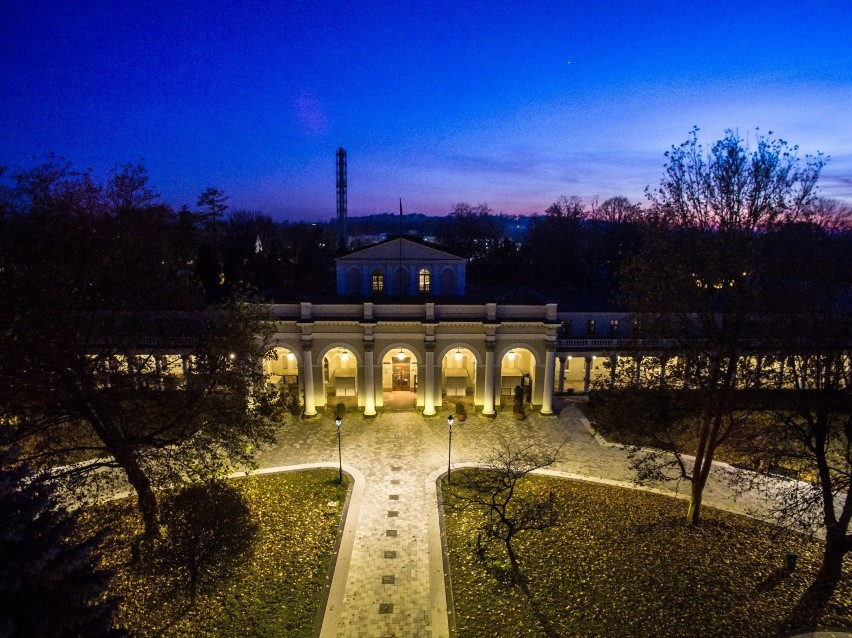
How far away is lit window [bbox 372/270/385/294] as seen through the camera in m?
35.7

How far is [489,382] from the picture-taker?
30.9 meters

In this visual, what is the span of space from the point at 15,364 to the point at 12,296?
77.3 inches

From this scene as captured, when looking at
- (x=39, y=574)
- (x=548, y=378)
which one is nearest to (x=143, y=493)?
(x=39, y=574)

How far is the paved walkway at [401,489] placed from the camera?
14781mm

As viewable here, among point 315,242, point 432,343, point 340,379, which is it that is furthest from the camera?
point 315,242

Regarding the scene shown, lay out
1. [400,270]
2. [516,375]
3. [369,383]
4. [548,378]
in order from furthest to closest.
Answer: [516,375] → [400,270] → [548,378] → [369,383]

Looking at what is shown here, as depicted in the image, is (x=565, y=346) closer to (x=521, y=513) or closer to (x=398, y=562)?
(x=521, y=513)

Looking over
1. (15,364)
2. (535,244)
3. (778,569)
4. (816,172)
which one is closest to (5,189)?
(15,364)

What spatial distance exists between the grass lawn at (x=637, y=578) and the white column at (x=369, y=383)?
11.4m

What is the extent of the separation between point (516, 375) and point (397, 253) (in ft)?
40.9

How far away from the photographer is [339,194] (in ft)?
324

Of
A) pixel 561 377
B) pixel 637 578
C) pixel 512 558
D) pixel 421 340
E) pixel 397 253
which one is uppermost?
pixel 397 253

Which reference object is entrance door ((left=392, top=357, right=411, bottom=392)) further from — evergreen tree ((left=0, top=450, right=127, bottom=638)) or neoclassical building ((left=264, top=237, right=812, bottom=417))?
evergreen tree ((left=0, top=450, right=127, bottom=638))

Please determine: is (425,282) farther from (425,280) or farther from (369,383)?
(369,383)
